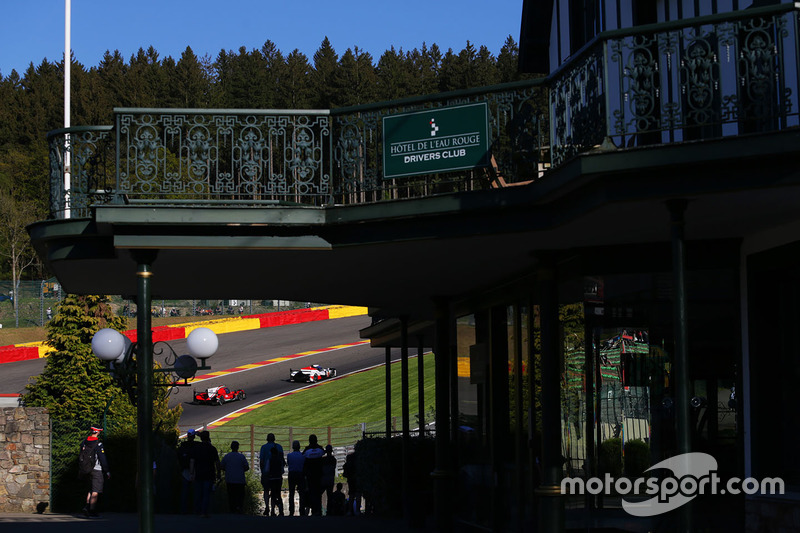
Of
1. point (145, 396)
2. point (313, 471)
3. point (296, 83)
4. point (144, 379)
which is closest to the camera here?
point (145, 396)

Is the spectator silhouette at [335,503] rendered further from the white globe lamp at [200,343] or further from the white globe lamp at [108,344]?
the white globe lamp at [108,344]

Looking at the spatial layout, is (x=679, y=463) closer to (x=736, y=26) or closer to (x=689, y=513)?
(x=689, y=513)

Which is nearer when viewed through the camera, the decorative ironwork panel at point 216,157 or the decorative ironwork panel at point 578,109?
the decorative ironwork panel at point 578,109

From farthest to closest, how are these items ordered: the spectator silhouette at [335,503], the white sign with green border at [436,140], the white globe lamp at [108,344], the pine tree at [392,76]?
the pine tree at [392,76] → the spectator silhouette at [335,503] → the white globe lamp at [108,344] → the white sign with green border at [436,140]

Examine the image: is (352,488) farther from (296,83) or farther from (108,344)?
(296,83)

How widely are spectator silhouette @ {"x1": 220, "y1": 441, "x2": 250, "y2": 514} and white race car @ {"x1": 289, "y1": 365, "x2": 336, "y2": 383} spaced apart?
116 feet

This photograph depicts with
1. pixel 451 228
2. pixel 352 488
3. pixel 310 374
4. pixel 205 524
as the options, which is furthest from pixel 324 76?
pixel 451 228

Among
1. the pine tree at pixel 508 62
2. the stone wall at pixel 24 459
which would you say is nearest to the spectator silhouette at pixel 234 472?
the stone wall at pixel 24 459

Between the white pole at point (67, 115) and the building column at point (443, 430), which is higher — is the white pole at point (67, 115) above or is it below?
above

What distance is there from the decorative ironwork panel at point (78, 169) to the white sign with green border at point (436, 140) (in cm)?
348

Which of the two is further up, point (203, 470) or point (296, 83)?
point (296, 83)

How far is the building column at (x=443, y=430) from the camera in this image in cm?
1577

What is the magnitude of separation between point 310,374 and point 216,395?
7.36m

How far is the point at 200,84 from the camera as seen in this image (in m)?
106
